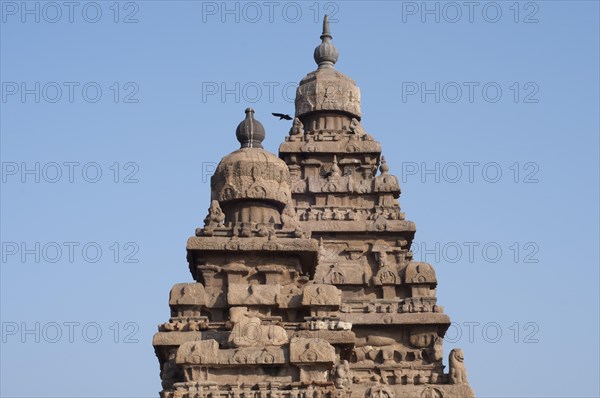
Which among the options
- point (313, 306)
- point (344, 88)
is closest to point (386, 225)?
point (344, 88)

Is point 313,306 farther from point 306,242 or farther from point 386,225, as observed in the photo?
point 386,225

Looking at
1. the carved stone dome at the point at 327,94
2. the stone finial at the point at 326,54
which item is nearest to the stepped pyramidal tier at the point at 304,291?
the carved stone dome at the point at 327,94

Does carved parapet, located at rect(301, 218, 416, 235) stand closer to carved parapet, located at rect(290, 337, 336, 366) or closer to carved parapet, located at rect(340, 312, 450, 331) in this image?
carved parapet, located at rect(340, 312, 450, 331)

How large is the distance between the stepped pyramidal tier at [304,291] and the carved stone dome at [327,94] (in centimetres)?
206

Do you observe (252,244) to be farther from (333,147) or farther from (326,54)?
(326,54)

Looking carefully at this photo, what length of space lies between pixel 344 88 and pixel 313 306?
83.6 ft

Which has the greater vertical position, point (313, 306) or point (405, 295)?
point (405, 295)

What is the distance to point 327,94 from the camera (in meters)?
62.9

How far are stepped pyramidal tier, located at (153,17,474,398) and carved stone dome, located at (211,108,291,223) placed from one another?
4 cm

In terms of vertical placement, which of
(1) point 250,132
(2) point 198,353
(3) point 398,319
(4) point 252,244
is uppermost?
(1) point 250,132

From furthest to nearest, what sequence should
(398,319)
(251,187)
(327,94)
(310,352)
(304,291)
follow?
1. (327,94)
2. (398,319)
3. (251,187)
4. (304,291)
5. (310,352)

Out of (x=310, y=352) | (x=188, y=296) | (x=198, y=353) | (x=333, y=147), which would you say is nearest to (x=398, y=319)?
(x=333, y=147)

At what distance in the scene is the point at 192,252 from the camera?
4075cm

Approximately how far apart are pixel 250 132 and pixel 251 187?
2194mm
